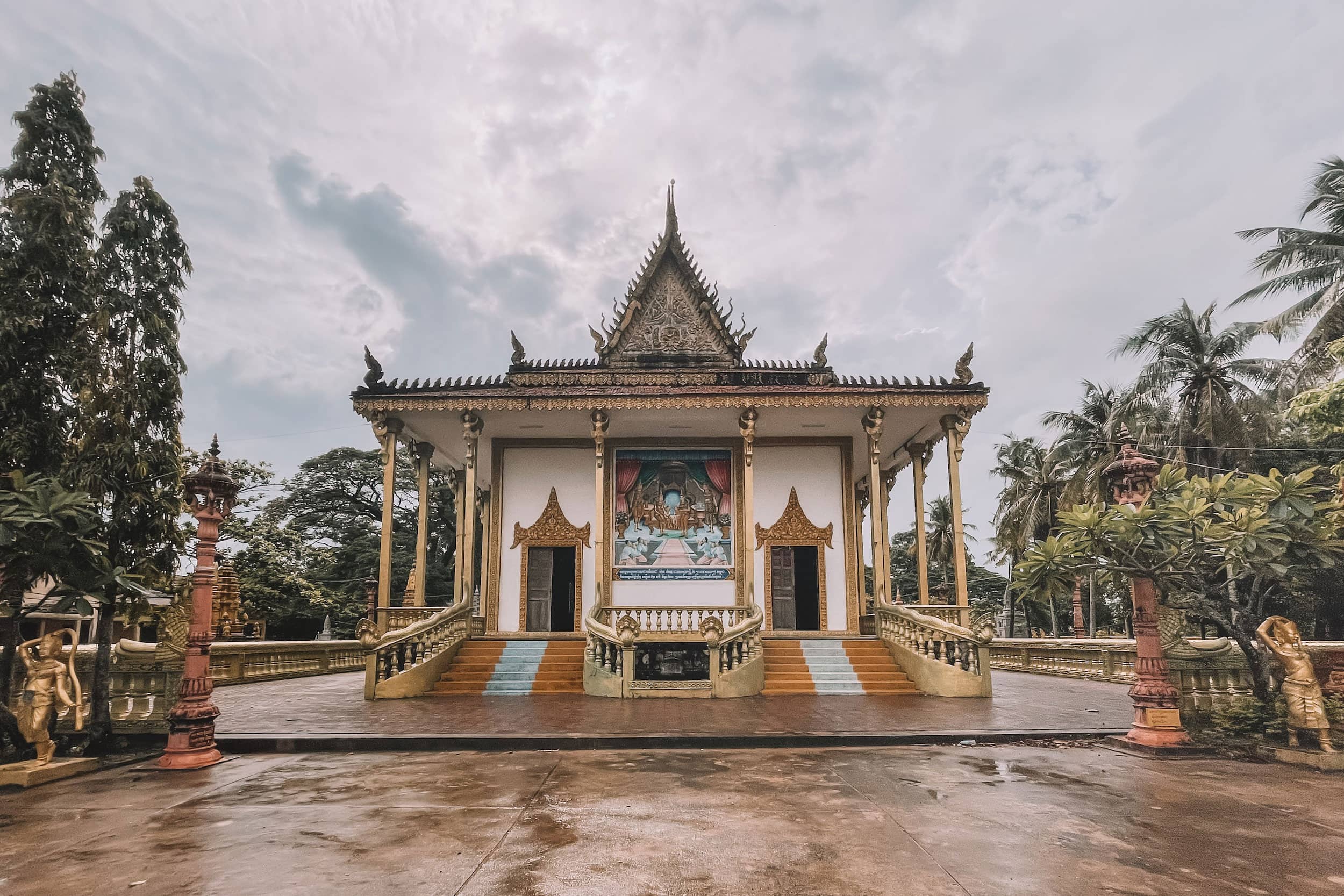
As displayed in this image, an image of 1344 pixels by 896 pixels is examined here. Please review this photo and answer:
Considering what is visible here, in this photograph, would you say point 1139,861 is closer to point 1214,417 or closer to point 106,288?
point 106,288

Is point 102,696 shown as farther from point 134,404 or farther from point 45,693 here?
point 134,404

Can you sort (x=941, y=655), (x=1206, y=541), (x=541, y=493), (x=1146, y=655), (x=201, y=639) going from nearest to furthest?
(x=1206, y=541) < (x=201, y=639) < (x=1146, y=655) < (x=941, y=655) < (x=541, y=493)

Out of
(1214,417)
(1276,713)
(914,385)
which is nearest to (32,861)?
(1276,713)

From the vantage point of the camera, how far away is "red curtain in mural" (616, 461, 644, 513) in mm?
17031

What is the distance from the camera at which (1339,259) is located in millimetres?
18812

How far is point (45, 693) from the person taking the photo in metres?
6.39

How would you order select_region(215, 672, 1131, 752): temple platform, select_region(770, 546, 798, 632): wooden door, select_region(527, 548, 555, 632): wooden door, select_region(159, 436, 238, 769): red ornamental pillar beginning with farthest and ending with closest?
select_region(527, 548, 555, 632): wooden door → select_region(770, 546, 798, 632): wooden door → select_region(215, 672, 1131, 752): temple platform → select_region(159, 436, 238, 769): red ornamental pillar

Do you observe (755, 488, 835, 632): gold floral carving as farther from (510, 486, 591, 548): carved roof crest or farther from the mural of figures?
(510, 486, 591, 548): carved roof crest

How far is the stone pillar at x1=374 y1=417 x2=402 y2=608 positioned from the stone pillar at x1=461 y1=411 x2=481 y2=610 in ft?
4.69

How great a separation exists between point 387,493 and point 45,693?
8.03 metres

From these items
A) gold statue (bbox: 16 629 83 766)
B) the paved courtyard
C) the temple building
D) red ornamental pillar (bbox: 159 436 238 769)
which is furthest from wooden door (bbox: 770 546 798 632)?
gold statue (bbox: 16 629 83 766)

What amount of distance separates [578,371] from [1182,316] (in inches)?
778

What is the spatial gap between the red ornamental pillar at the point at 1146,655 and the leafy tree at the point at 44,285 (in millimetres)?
11223

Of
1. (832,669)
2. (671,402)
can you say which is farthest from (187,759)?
(832,669)
